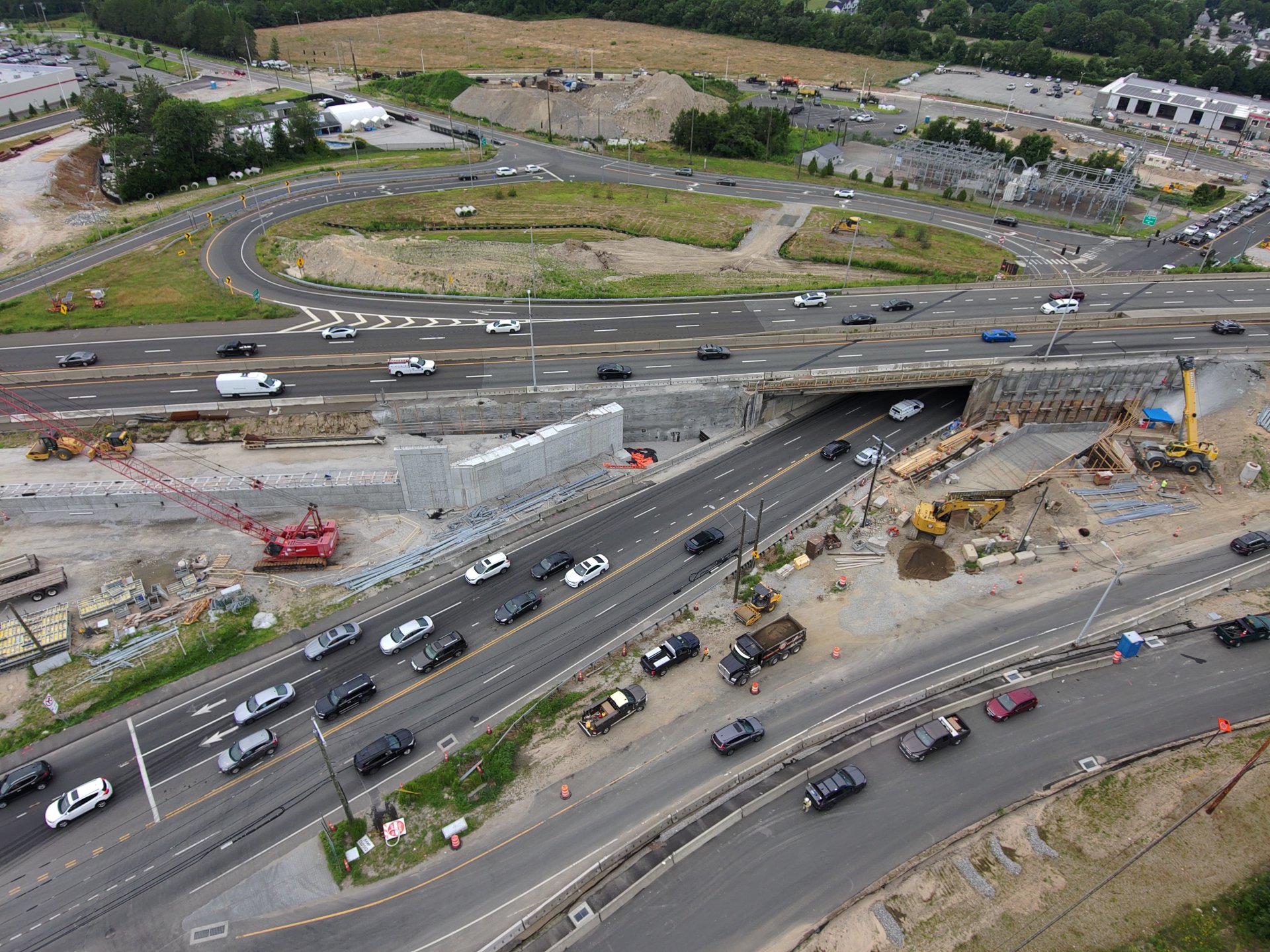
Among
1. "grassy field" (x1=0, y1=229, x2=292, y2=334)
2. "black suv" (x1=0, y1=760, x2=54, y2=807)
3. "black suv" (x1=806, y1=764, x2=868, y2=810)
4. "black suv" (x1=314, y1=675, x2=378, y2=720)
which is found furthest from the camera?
"grassy field" (x1=0, y1=229, x2=292, y2=334)

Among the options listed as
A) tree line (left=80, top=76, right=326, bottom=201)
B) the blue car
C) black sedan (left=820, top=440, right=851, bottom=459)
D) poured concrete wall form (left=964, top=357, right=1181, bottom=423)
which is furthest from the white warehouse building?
poured concrete wall form (left=964, top=357, right=1181, bottom=423)

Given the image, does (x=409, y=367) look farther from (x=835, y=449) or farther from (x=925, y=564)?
(x=925, y=564)

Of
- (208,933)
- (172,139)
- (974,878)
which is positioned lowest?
(208,933)

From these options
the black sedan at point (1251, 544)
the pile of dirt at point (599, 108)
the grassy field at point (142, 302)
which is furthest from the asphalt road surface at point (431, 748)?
the pile of dirt at point (599, 108)

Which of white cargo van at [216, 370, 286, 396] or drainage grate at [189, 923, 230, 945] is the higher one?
white cargo van at [216, 370, 286, 396]

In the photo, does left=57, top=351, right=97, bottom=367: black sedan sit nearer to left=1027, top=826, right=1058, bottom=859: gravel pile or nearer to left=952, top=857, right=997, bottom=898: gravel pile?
left=952, top=857, right=997, bottom=898: gravel pile

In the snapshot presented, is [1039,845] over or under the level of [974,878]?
over

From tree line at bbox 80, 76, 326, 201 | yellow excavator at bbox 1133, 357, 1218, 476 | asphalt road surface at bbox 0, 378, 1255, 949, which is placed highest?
tree line at bbox 80, 76, 326, 201

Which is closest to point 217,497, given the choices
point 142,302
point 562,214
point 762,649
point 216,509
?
point 216,509

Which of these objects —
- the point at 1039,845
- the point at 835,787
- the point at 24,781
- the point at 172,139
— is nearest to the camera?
the point at 1039,845
